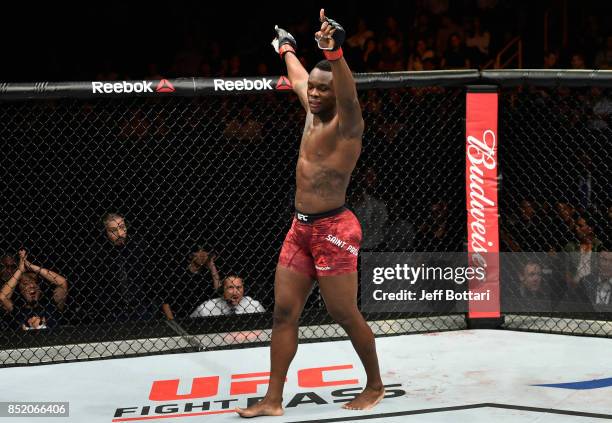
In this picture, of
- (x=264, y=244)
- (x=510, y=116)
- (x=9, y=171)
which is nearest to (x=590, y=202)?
(x=510, y=116)

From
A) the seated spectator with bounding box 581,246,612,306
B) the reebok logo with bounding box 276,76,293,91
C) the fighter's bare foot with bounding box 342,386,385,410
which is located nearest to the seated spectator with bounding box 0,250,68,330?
the reebok logo with bounding box 276,76,293,91

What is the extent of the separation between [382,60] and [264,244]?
294cm

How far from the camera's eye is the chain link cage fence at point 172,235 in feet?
16.5

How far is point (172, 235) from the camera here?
20.7 ft

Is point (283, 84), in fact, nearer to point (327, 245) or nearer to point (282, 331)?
point (327, 245)

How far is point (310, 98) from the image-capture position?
11.9ft

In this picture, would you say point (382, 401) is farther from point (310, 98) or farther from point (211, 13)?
point (211, 13)

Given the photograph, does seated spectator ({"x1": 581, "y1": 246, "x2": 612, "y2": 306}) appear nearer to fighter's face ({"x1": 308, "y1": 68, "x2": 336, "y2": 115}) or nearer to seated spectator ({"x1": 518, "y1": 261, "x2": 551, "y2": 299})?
seated spectator ({"x1": 518, "y1": 261, "x2": 551, "y2": 299})

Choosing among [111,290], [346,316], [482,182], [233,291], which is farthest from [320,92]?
[111,290]

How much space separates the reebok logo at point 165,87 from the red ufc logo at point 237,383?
1.45m

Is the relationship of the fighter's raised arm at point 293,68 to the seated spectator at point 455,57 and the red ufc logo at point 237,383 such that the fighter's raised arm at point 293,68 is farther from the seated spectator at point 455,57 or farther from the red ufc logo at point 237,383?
the seated spectator at point 455,57

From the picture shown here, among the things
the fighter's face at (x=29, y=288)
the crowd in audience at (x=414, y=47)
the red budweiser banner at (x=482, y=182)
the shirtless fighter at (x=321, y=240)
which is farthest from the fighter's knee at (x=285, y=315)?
the crowd in audience at (x=414, y=47)

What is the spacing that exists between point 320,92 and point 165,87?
4.48ft

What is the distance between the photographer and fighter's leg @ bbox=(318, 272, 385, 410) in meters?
3.71
